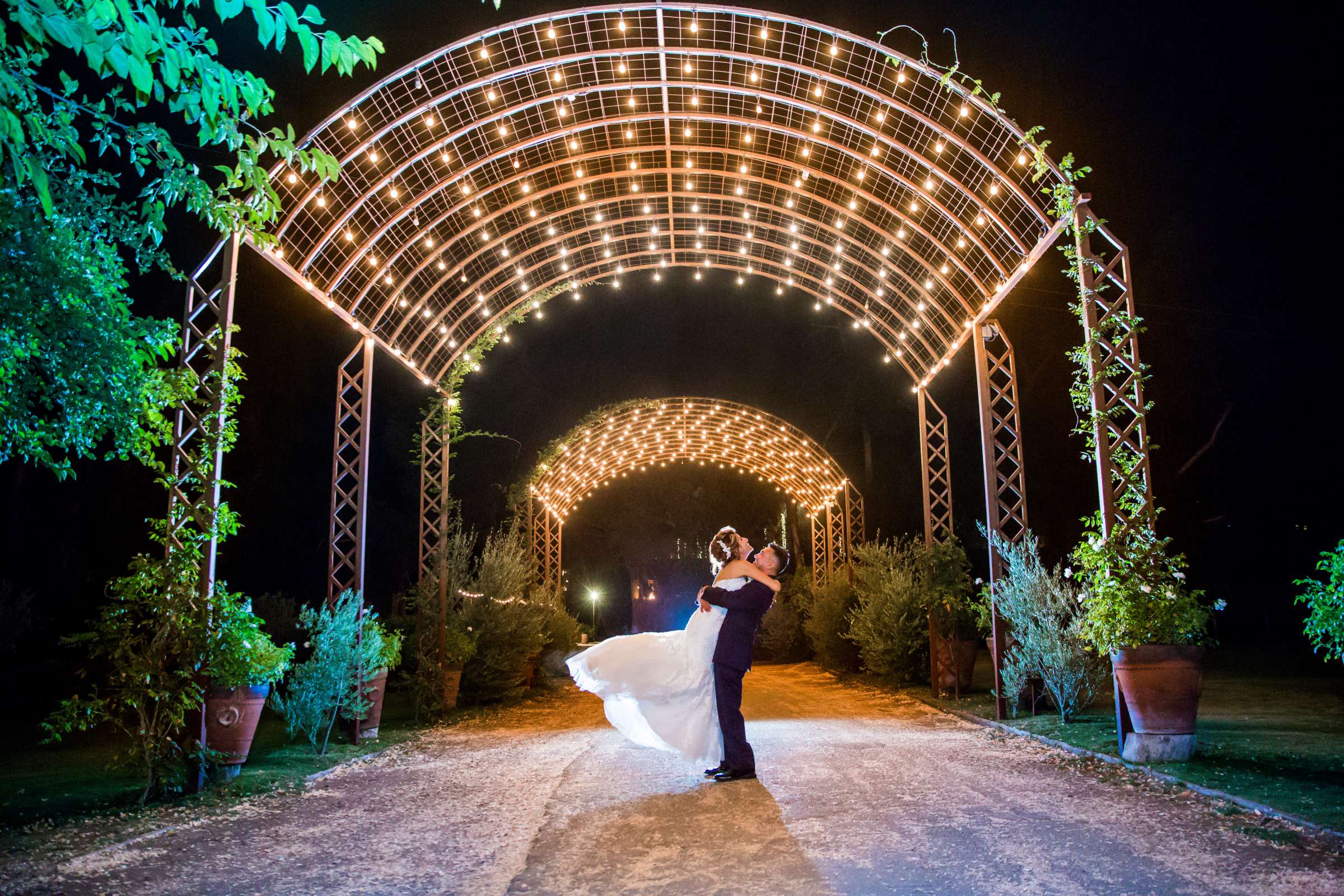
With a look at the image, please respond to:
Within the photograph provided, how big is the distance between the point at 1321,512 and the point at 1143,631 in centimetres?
2621

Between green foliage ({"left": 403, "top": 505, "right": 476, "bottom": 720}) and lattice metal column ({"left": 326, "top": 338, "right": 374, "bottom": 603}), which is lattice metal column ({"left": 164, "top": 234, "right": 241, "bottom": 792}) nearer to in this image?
lattice metal column ({"left": 326, "top": 338, "right": 374, "bottom": 603})

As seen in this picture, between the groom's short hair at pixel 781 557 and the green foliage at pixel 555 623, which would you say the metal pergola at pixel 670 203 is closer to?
the groom's short hair at pixel 781 557

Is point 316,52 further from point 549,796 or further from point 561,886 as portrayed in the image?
point 549,796

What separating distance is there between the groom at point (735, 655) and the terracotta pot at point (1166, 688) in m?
3.19

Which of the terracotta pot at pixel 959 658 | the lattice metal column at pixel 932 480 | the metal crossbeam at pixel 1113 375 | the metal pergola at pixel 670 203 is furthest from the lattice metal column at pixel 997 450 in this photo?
the metal crossbeam at pixel 1113 375

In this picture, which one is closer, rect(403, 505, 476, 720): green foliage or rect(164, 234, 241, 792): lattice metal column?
rect(164, 234, 241, 792): lattice metal column

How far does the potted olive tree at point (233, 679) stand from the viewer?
23.6ft

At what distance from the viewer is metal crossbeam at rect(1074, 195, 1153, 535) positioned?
8.57 m

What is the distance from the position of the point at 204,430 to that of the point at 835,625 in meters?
16.6

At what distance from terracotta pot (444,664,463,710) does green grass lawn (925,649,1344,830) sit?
7.74 meters

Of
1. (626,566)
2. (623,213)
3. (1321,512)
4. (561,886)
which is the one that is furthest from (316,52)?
(626,566)

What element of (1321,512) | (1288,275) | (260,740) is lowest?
(260,740)

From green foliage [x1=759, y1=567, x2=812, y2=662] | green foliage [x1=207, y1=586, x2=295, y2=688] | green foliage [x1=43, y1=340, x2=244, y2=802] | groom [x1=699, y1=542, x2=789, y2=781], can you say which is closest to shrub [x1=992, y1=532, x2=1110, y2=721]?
groom [x1=699, y1=542, x2=789, y2=781]

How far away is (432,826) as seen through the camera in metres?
5.82
